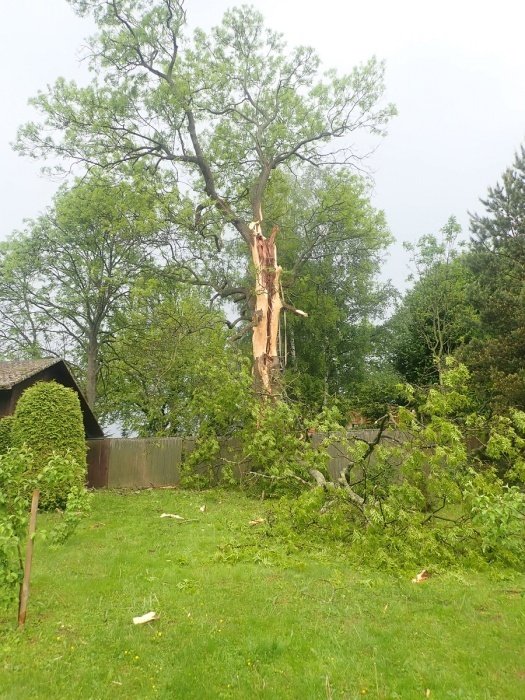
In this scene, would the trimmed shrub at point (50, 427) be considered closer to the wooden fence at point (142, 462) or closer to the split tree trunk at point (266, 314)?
the wooden fence at point (142, 462)

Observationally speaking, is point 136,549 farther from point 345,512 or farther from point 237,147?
point 237,147

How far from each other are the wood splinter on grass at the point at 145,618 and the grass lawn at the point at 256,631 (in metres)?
0.06

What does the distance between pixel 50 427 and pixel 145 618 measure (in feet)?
21.2

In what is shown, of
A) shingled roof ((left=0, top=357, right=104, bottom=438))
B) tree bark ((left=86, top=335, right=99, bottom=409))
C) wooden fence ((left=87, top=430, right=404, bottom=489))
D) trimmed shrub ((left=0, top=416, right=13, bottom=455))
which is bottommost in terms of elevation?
wooden fence ((left=87, top=430, right=404, bottom=489))

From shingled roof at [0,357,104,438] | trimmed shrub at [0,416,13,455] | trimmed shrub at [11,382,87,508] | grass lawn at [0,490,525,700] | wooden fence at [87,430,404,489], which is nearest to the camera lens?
grass lawn at [0,490,525,700]

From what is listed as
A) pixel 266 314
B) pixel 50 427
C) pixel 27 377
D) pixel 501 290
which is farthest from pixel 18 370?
A: pixel 501 290

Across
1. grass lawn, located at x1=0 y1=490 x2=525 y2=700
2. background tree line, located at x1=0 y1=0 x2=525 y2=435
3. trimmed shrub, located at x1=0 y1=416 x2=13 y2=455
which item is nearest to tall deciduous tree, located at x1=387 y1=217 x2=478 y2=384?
background tree line, located at x1=0 y1=0 x2=525 y2=435

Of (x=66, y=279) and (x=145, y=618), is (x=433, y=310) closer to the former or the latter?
(x=66, y=279)

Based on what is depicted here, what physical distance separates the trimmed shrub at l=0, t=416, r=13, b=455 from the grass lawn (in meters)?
5.24

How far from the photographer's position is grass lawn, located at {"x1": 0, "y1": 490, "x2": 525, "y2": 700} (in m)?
3.05

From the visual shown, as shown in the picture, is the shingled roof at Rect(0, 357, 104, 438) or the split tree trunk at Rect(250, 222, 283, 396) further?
the split tree trunk at Rect(250, 222, 283, 396)

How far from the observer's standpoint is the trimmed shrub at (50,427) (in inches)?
364

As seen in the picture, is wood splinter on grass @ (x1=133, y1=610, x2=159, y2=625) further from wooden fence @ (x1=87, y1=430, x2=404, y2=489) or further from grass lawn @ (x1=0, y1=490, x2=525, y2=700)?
wooden fence @ (x1=87, y1=430, x2=404, y2=489)

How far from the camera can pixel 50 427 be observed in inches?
377
